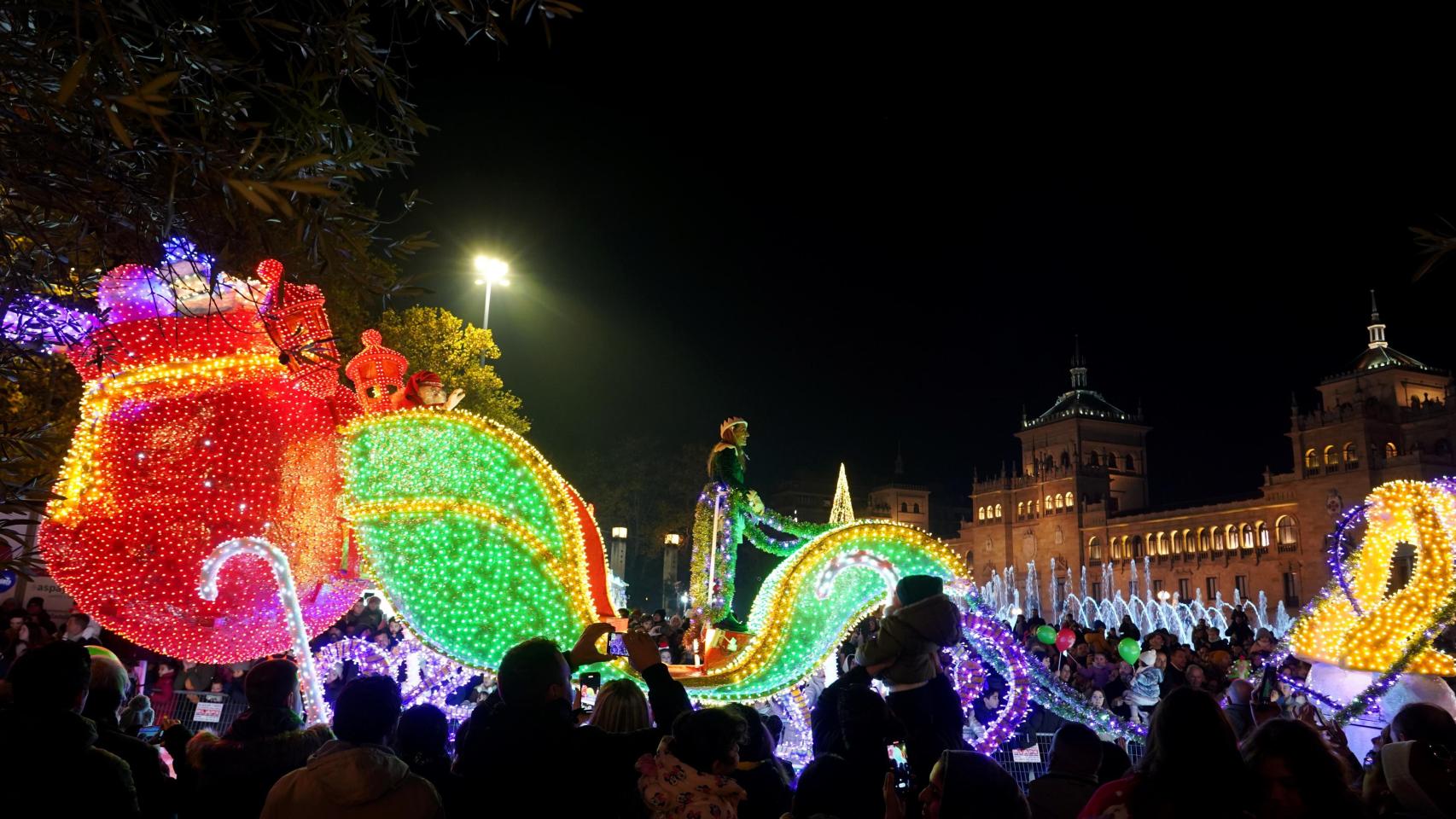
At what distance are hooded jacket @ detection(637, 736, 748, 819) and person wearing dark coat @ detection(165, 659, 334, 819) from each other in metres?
1.21

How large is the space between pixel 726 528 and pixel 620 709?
389 cm

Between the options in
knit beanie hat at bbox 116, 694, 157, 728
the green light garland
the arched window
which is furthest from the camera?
the arched window

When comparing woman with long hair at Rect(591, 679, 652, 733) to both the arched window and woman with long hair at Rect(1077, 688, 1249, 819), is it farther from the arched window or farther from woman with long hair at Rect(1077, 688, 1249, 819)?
the arched window

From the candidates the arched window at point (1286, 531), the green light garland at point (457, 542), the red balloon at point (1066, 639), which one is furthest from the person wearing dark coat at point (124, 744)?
the arched window at point (1286, 531)

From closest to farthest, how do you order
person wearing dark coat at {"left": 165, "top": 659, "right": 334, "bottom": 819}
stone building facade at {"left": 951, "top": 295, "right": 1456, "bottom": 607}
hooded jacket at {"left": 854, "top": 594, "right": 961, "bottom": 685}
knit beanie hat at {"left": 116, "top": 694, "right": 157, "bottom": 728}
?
person wearing dark coat at {"left": 165, "top": 659, "right": 334, "bottom": 819}, hooded jacket at {"left": 854, "top": 594, "right": 961, "bottom": 685}, knit beanie hat at {"left": 116, "top": 694, "right": 157, "bottom": 728}, stone building facade at {"left": 951, "top": 295, "right": 1456, "bottom": 607}

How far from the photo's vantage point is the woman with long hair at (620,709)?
3.61m

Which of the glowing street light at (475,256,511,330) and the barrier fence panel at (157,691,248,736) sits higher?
the glowing street light at (475,256,511,330)

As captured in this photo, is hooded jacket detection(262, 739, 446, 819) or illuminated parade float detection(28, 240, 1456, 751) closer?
hooded jacket detection(262, 739, 446, 819)

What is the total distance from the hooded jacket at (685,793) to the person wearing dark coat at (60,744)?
1612 millimetres

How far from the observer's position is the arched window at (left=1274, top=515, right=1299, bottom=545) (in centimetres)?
5400

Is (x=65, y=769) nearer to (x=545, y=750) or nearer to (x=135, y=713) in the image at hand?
(x=545, y=750)

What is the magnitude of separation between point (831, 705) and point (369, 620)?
435 inches

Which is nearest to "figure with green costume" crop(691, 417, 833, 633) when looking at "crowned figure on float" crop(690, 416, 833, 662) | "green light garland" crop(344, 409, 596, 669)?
"crowned figure on float" crop(690, 416, 833, 662)

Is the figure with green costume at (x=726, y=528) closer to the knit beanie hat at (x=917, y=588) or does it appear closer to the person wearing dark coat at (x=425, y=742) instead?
the knit beanie hat at (x=917, y=588)
